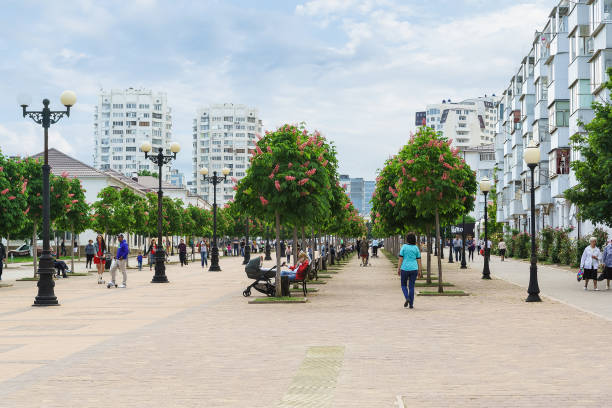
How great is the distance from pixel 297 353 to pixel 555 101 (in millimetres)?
44835

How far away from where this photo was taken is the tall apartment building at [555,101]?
42000 millimetres

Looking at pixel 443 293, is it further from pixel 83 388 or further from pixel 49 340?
pixel 83 388

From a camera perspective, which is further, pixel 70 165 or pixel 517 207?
pixel 70 165

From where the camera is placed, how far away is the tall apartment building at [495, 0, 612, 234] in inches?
1654

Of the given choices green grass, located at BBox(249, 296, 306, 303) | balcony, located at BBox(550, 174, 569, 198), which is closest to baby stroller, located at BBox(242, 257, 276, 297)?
green grass, located at BBox(249, 296, 306, 303)

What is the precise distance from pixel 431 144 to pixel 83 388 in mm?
15881

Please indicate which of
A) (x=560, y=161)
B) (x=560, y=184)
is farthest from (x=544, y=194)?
(x=560, y=184)

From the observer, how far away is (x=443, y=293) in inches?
870

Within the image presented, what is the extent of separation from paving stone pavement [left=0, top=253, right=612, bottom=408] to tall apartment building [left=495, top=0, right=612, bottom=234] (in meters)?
15.1

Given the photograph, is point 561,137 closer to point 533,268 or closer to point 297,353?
point 533,268

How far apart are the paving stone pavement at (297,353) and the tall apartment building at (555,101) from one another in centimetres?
1514

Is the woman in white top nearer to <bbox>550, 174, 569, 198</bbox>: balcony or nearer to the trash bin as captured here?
the trash bin

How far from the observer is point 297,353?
35.1ft

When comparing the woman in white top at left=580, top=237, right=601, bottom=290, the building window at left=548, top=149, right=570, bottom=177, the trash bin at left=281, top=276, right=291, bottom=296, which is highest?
the building window at left=548, top=149, right=570, bottom=177
